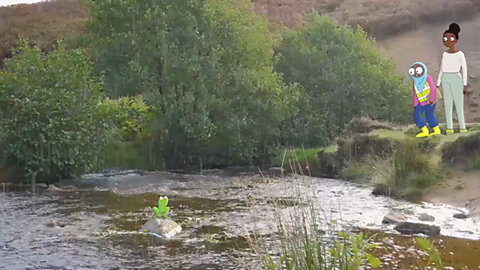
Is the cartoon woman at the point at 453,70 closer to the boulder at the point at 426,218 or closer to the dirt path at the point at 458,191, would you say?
the dirt path at the point at 458,191

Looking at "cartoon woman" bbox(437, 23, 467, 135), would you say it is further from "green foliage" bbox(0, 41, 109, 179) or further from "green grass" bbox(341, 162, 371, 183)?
"green foliage" bbox(0, 41, 109, 179)

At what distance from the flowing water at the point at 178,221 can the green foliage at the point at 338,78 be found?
11.0m

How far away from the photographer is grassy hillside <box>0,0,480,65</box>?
115 feet

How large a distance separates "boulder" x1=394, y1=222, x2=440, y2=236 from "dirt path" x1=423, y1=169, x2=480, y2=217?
2.43 m

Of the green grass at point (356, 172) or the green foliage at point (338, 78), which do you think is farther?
the green foliage at point (338, 78)

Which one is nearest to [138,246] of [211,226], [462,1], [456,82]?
[211,226]

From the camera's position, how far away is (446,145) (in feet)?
48.9

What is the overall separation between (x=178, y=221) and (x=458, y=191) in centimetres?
625

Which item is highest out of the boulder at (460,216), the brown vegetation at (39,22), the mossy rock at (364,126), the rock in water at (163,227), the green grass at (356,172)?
the brown vegetation at (39,22)

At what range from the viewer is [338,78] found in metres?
27.1

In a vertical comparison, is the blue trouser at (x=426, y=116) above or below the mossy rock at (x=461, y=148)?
above

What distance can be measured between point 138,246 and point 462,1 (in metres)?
41.4

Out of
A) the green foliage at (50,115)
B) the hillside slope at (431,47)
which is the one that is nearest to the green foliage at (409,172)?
the green foliage at (50,115)

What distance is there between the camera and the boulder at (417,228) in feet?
29.7
